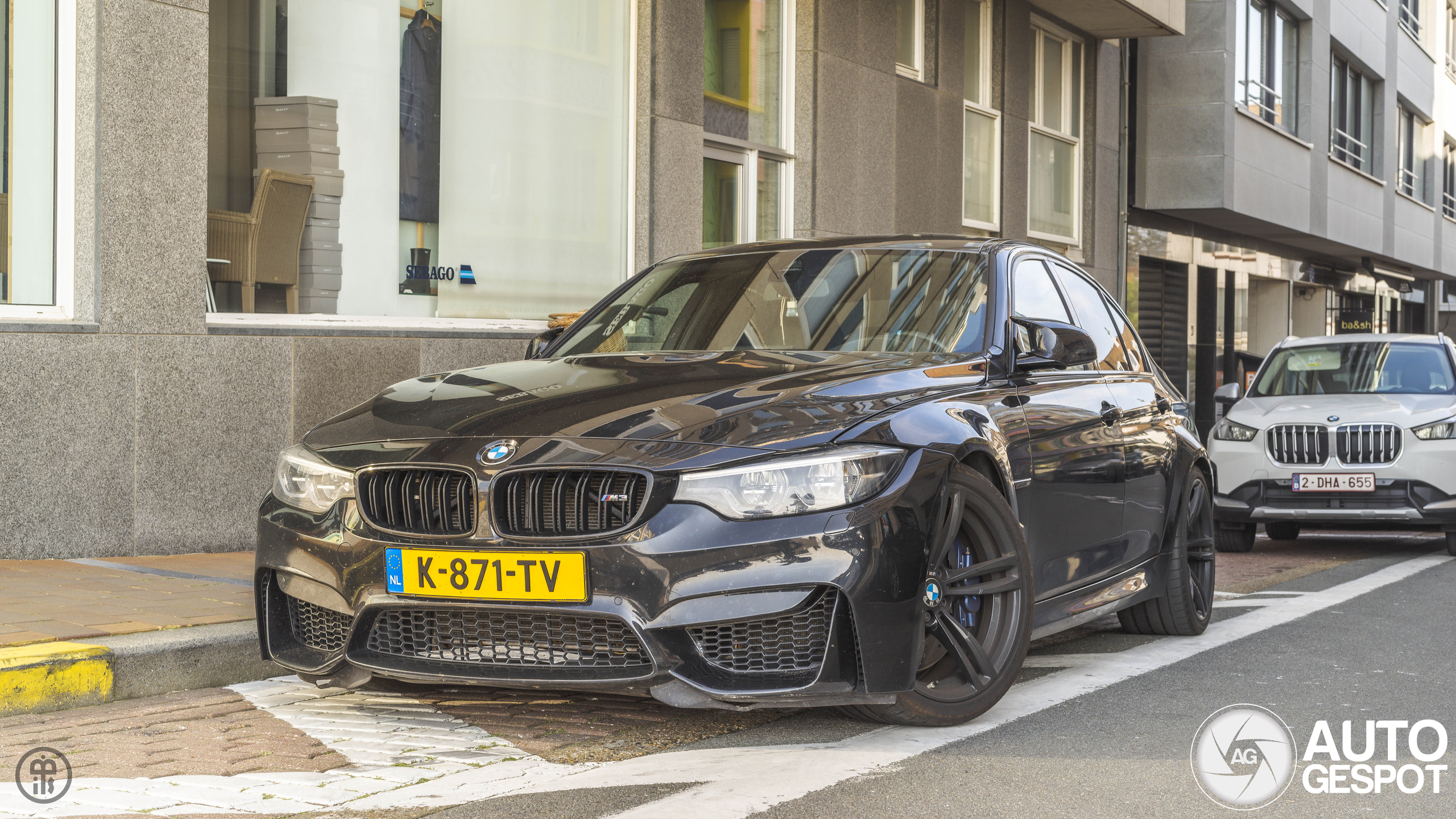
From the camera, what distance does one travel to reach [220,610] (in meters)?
6.20

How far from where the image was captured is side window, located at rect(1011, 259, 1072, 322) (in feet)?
19.0

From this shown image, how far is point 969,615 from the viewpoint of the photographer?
16.0 feet

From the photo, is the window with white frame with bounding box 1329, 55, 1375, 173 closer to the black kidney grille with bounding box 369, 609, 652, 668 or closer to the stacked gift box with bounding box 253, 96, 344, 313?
the stacked gift box with bounding box 253, 96, 344, 313

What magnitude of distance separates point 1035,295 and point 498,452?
2482mm

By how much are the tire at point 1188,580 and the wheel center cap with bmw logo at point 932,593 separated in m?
2.58

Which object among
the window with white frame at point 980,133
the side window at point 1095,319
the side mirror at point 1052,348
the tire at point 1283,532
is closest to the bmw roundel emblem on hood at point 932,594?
the side mirror at point 1052,348

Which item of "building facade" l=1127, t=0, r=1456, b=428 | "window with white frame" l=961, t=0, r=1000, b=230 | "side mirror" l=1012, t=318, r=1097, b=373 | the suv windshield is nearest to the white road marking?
"side mirror" l=1012, t=318, r=1097, b=373

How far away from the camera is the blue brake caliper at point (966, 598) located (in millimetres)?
4758

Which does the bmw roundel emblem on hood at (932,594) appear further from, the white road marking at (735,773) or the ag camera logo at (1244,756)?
the ag camera logo at (1244,756)

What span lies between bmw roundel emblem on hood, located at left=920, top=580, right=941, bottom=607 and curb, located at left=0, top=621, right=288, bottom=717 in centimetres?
220

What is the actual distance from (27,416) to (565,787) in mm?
4800

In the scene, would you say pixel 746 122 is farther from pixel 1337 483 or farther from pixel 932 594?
pixel 932 594

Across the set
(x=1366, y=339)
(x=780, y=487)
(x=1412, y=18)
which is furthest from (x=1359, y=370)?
(x=1412, y=18)

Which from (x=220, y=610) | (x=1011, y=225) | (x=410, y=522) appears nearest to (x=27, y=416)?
(x=220, y=610)
